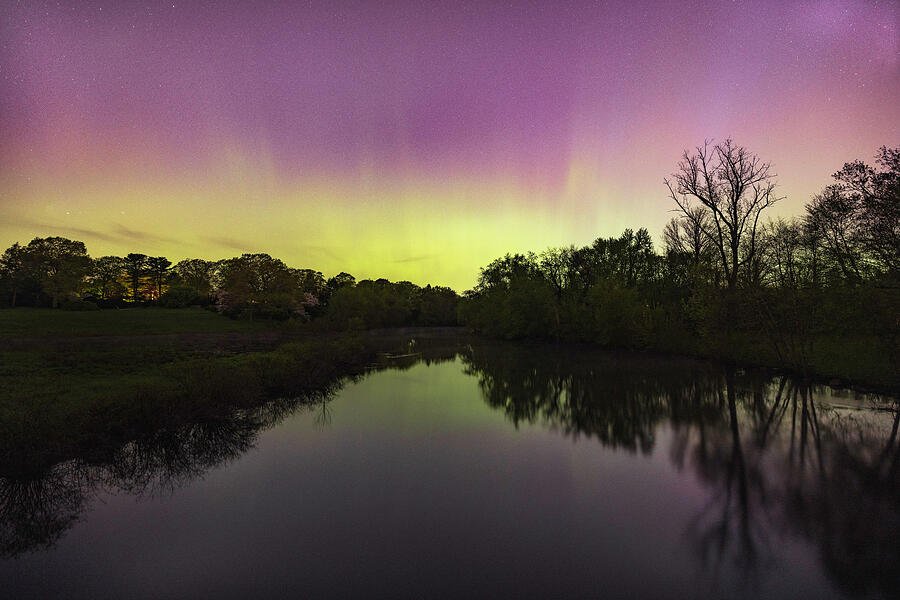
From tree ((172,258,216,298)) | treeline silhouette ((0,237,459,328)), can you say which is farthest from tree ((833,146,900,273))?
tree ((172,258,216,298))

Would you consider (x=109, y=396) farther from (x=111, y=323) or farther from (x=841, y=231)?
(x=111, y=323)

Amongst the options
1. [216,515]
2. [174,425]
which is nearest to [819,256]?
[216,515]

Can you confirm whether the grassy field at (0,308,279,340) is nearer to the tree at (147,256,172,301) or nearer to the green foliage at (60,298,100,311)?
the green foliage at (60,298,100,311)

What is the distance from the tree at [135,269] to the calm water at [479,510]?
87.5 metres

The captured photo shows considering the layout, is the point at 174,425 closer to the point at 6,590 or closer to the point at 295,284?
the point at 6,590

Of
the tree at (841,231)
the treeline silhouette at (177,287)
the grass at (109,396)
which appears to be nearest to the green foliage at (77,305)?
the treeline silhouette at (177,287)

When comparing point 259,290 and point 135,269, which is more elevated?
point 135,269

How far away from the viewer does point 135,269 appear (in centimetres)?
8169

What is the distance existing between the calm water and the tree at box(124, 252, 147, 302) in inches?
3443

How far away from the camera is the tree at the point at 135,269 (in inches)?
3194

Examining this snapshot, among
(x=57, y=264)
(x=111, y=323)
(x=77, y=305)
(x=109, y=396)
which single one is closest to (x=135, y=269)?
(x=57, y=264)

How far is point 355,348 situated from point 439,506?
93.3ft

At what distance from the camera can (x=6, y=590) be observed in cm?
560

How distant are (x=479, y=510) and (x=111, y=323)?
186ft
